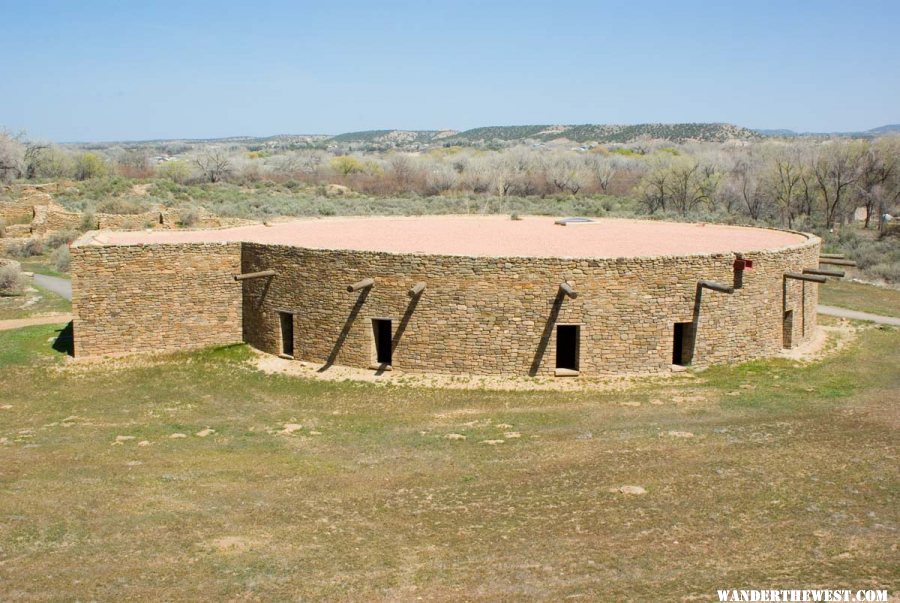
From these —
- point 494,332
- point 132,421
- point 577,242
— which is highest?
point 577,242

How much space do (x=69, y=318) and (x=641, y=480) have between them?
1727 cm

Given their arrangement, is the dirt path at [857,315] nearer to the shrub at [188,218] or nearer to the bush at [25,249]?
the shrub at [188,218]

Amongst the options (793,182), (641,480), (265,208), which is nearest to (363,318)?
(641,480)

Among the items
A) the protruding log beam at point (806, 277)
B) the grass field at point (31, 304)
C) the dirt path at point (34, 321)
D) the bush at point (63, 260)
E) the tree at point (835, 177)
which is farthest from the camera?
the tree at point (835, 177)

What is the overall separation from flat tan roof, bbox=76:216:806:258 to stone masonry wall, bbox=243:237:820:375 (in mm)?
953

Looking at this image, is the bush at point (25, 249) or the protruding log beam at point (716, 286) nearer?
the protruding log beam at point (716, 286)

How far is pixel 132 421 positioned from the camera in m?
Answer: 13.9

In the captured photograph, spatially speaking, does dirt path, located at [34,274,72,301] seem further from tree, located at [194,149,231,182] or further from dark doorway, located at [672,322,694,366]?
tree, located at [194,149,231,182]

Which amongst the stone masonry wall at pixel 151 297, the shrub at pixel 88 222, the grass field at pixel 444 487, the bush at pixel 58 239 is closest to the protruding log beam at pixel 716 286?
the grass field at pixel 444 487

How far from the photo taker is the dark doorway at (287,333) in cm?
1747

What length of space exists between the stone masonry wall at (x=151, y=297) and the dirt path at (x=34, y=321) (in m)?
4.22

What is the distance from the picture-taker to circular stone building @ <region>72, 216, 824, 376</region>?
15.4 m

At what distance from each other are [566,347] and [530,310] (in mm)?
1488

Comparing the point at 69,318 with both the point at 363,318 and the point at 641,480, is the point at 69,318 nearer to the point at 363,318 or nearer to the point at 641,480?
the point at 363,318
